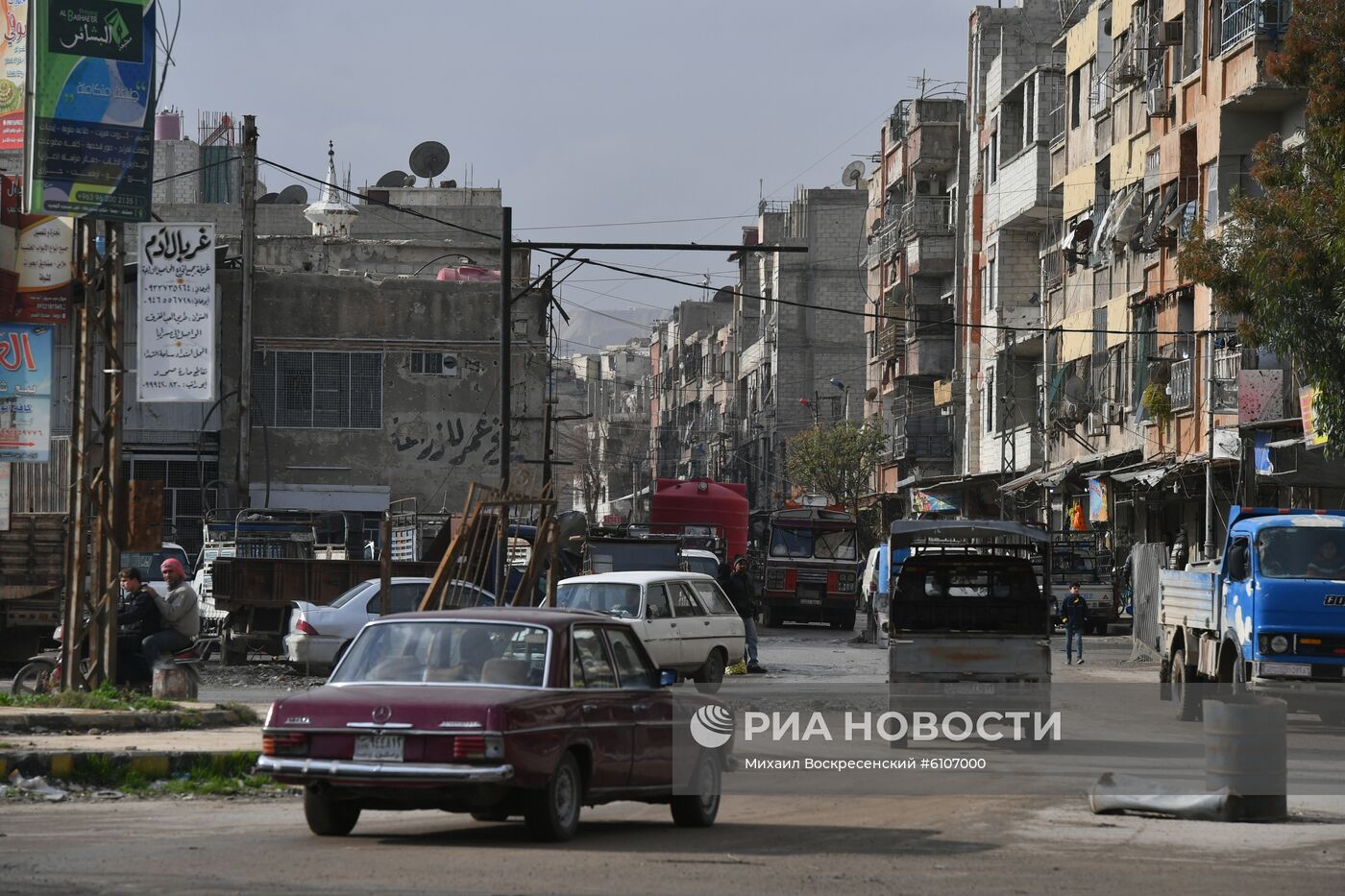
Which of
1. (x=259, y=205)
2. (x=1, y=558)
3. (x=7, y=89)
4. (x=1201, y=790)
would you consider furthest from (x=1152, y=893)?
(x=259, y=205)

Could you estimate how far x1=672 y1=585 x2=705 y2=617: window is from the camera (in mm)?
25578

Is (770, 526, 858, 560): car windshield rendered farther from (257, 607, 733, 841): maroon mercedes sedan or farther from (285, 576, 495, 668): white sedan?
(257, 607, 733, 841): maroon mercedes sedan

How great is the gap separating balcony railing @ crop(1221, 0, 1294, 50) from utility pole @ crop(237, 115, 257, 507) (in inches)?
831

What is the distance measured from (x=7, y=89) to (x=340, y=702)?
3984 centimetres

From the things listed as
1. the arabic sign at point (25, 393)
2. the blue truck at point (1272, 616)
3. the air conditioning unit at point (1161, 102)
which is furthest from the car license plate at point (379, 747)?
the air conditioning unit at point (1161, 102)

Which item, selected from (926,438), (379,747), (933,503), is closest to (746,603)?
(379,747)

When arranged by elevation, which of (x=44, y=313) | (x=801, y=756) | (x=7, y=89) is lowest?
(x=801, y=756)

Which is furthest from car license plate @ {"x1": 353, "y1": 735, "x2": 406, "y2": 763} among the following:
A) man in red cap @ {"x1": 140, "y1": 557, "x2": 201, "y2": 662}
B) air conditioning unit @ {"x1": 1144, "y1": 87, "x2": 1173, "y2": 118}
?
air conditioning unit @ {"x1": 1144, "y1": 87, "x2": 1173, "y2": 118}

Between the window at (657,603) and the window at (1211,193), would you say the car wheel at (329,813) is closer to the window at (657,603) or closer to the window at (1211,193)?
the window at (657,603)

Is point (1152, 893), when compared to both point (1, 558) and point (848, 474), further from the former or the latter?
point (848, 474)

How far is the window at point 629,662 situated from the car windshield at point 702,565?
21.7 meters

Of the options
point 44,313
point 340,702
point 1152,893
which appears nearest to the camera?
point 1152,893

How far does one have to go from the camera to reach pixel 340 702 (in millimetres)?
10500

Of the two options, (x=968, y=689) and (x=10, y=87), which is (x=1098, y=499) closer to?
(x=10, y=87)
